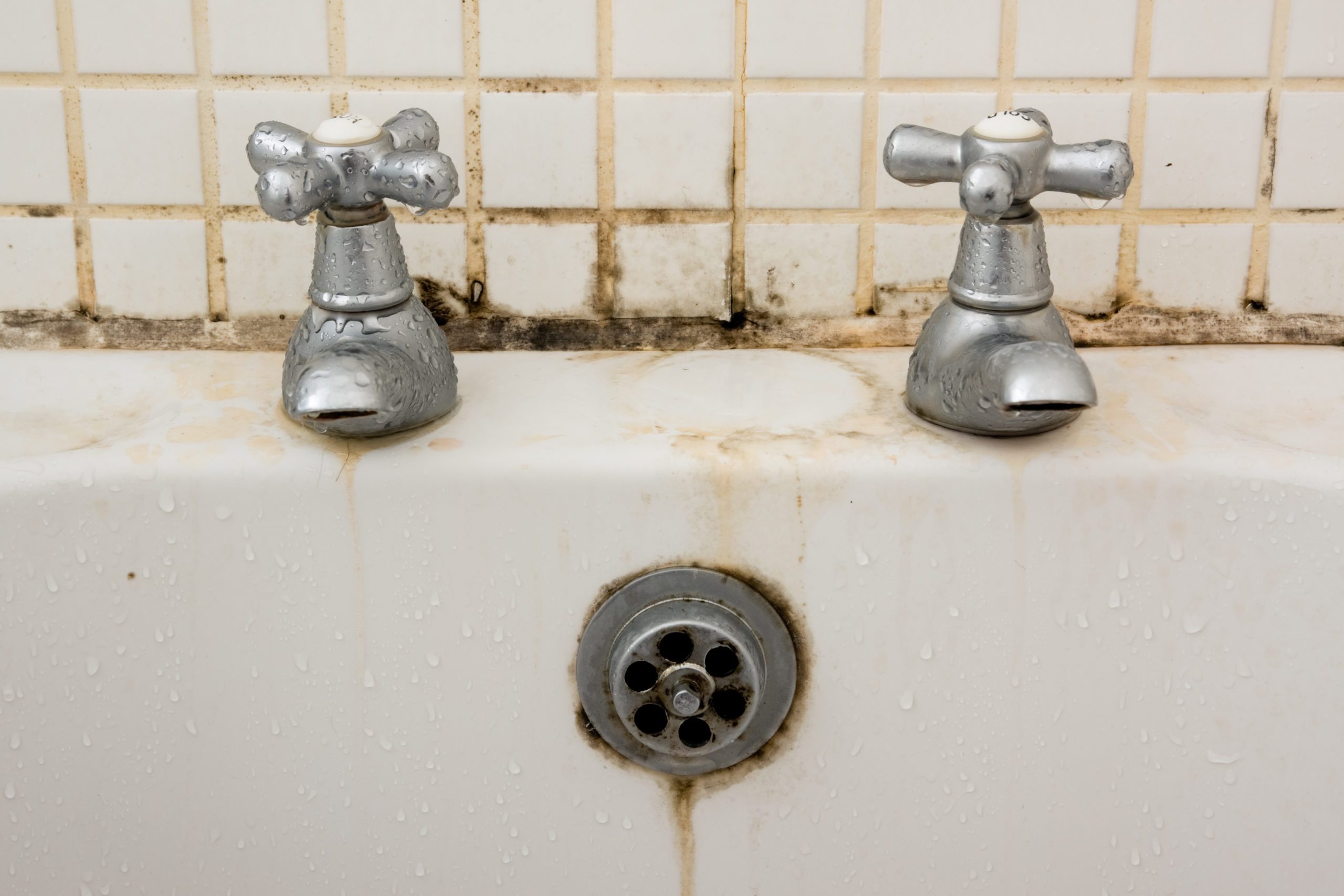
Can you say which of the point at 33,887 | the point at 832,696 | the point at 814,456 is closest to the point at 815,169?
the point at 814,456

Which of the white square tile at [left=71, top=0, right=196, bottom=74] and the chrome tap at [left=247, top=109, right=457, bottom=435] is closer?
the chrome tap at [left=247, top=109, right=457, bottom=435]

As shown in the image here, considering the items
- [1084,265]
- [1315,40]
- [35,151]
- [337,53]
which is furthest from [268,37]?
[1315,40]

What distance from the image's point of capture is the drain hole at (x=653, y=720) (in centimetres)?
67

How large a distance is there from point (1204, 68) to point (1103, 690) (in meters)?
0.36

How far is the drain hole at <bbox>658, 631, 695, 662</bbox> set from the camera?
2.19ft

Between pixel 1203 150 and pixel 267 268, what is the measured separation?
555 mm

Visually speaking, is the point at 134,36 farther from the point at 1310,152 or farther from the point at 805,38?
the point at 1310,152

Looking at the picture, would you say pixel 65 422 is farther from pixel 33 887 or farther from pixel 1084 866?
pixel 1084 866

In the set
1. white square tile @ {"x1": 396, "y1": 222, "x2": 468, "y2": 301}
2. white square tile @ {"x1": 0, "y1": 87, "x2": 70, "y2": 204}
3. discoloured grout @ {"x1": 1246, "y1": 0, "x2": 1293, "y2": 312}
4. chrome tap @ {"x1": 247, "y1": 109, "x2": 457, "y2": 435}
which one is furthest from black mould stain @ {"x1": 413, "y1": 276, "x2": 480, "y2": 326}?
discoloured grout @ {"x1": 1246, "y1": 0, "x2": 1293, "y2": 312}

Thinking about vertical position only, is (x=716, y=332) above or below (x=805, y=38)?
below

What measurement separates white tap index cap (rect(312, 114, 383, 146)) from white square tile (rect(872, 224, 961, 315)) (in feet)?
1.02

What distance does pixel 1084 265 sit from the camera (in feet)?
2.60

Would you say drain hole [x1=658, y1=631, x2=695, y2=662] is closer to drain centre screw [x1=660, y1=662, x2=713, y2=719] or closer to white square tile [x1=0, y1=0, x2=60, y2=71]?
drain centre screw [x1=660, y1=662, x2=713, y2=719]

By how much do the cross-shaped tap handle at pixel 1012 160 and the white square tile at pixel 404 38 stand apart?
0.88 feet
